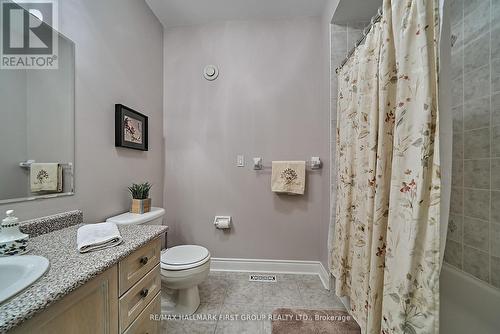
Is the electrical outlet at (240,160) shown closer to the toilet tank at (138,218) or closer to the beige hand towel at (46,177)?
the toilet tank at (138,218)

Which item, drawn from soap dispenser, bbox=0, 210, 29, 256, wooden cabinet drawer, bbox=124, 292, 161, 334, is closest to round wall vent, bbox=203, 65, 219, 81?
soap dispenser, bbox=0, 210, 29, 256

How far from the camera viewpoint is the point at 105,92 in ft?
4.36

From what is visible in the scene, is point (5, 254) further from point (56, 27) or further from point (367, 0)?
point (367, 0)

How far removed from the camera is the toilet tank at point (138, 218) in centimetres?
127

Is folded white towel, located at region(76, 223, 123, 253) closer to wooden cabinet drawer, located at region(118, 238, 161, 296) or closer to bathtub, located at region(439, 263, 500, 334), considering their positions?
wooden cabinet drawer, located at region(118, 238, 161, 296)

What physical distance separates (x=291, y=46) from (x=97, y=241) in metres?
2.17

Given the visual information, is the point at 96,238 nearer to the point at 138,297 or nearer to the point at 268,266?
the point at 138,297

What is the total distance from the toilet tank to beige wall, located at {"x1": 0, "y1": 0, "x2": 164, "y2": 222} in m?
0.09

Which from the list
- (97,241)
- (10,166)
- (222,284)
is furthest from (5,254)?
(222,284)

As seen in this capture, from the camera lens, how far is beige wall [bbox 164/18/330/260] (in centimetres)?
193

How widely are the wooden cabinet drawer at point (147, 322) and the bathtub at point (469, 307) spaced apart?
4.97ft

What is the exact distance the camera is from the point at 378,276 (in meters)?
0.88

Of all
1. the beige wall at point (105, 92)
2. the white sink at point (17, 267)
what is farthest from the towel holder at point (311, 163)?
the white sink at point (17, 267)

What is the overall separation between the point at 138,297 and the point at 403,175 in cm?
125
